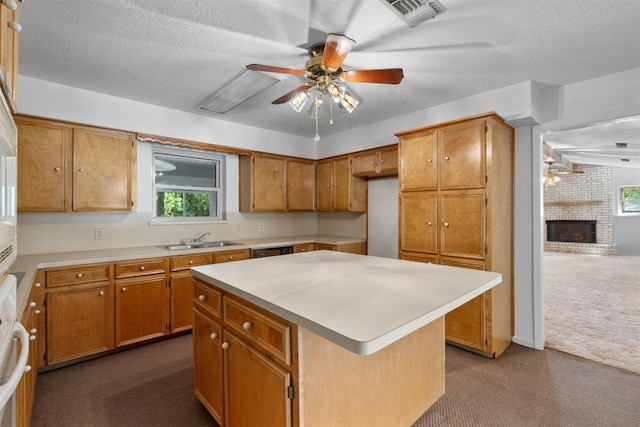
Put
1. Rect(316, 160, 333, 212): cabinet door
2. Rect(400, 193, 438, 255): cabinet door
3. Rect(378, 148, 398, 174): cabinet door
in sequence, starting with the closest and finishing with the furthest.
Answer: Rect(400, 193, 438, 255): cabinet door → Rect(378, 148, 398, 174): cabinet door → Rect(316, 160, 333, 212): cabinet door

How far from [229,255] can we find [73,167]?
167 cm

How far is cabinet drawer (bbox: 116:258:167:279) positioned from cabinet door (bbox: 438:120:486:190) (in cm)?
287

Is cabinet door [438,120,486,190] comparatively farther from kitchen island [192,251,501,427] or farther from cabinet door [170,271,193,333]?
cabinet door [170,271,193,333]

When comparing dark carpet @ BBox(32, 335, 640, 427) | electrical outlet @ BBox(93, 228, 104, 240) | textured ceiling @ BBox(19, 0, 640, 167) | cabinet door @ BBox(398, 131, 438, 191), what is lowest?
dark carpet @ BBox(32, 335, 640, 427)

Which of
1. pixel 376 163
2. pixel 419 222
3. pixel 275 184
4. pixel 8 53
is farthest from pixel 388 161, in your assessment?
pixel 8 53

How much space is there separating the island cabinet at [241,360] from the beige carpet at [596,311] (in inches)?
117

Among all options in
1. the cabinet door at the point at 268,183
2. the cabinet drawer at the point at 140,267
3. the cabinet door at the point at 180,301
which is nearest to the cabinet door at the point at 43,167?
the cabinet drawer at the point at 140,267

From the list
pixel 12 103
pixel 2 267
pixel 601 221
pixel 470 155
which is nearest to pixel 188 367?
pixel 2 267

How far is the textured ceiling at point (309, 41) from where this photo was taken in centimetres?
179

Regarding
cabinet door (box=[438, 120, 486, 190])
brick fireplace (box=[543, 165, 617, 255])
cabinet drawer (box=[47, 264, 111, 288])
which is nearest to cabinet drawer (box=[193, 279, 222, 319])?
cabinet drawer (box=[47, 264, 111, 288])

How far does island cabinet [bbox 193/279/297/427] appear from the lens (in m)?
1.23

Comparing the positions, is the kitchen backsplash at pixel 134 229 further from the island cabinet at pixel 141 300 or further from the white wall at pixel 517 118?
the island cabinet at pixel 141 300

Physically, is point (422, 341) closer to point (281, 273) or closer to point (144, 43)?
point (281, 273)

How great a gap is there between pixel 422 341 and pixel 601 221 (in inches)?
396
